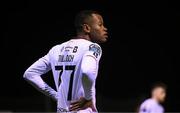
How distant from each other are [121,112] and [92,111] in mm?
9483

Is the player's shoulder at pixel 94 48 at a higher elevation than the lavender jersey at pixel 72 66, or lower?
higher

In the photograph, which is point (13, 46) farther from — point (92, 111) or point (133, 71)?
point (92, 111)

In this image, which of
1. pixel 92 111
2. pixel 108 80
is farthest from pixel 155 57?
pixel 92 111

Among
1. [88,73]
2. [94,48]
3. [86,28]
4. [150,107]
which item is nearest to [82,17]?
[86,28]

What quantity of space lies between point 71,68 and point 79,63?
81mm

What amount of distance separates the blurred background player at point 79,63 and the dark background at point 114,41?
10.9 m

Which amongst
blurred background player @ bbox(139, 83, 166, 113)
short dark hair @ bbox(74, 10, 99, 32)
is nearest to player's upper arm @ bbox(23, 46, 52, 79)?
short dark hair @ bbox(74, 10, 99, 32)

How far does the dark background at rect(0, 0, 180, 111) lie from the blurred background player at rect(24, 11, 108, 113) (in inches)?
428

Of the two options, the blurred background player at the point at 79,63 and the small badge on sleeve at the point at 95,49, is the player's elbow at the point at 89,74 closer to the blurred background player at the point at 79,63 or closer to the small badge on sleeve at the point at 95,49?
the blurred background player at the point at 79,63

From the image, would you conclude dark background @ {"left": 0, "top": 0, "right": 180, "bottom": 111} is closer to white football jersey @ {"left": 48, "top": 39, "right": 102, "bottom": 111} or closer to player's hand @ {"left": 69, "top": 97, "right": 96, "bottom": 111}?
white football jersey @ {"left": 48, "top": 39, "right": 102, "bottom": 111}

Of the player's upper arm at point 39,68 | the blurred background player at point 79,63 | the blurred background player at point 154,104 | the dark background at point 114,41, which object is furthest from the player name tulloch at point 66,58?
the dark background at point 114,41

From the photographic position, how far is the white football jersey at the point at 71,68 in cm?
481

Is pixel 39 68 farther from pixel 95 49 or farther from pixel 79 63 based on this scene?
pixel 95 49

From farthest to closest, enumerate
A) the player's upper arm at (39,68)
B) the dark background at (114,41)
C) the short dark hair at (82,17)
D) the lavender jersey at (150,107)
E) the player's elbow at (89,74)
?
the dark background at (114,41) → the lavender jersey at (150,107) → the player's upper arm at (39,68) → the short dark hair at (82,17) → the player's elbow at (89,74)
